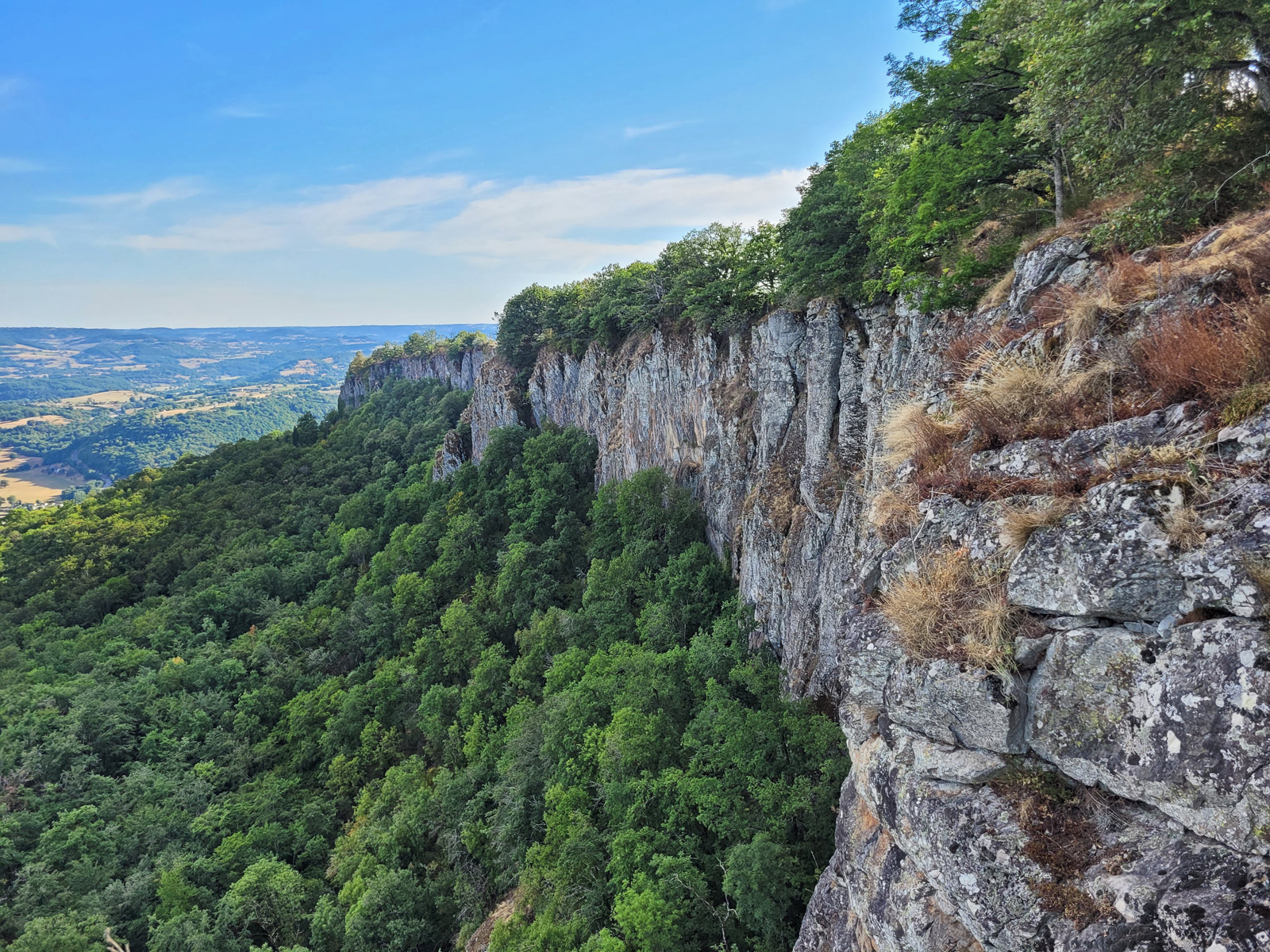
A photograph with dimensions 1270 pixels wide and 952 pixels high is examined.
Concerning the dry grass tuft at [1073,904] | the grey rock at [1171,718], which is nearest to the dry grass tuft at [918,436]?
the grey rock at [1171,718]

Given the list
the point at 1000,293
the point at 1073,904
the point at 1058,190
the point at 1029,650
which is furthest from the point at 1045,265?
the point at 1073,904

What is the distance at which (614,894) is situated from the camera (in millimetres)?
17812

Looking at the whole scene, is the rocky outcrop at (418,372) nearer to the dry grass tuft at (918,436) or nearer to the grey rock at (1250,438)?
the dry grass tuft at (918,436)

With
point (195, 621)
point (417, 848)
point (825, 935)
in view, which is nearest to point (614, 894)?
point (825, 935)

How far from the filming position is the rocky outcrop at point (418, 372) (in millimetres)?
78369

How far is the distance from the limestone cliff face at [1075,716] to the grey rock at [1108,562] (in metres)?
0.02

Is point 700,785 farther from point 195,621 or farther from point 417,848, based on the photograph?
point 195,621

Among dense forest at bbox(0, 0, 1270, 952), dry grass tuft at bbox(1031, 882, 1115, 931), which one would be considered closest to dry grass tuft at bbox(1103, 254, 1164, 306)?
dense forest at bbox(0, 0, 1270, 952)

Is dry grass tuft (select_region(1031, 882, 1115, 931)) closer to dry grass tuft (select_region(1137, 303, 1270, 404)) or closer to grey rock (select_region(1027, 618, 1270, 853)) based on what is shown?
grey rock (select_region(1027, 618, 1270, 853))

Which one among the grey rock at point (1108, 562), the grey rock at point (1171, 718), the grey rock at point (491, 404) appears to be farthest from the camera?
the grey rock at point (491, 404)

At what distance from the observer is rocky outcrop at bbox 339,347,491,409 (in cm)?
7837

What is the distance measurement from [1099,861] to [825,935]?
6661 mm

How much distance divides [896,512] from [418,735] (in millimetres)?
34887

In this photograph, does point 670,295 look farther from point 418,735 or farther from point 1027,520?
point 418,735
